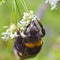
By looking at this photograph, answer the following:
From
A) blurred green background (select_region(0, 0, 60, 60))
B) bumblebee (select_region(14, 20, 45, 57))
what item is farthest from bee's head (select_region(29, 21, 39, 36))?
blurred green background (select_region(0, 0, 60, 60))

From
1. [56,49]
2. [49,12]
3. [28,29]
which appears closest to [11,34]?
[28,29]

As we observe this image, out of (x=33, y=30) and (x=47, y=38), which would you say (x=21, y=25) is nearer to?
(x=33, y=30)

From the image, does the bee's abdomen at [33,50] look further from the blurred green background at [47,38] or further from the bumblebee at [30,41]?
the blurred green background at [47,38]

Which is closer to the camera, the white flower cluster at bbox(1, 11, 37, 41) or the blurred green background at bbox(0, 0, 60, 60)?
the white flower cluster at bbox(1, 11, 37, 41)

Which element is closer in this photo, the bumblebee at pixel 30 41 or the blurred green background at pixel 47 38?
the bumblebee at pixel 30 41

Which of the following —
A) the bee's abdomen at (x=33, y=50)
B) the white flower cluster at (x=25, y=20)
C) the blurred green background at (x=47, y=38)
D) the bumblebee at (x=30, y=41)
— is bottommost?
the bee's abdomen at (x=33, y=50)

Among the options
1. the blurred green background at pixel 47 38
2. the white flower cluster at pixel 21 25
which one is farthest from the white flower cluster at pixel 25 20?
the blurred green background at pixel 47 38

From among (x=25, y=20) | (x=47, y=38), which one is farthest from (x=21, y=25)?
(x=47, y=38)

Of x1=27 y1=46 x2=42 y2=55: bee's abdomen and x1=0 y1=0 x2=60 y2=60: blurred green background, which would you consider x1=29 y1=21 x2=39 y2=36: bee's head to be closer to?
x1=27 y1=46 x2=42 y2=55: bee's abdomen

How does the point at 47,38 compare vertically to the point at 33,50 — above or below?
above
